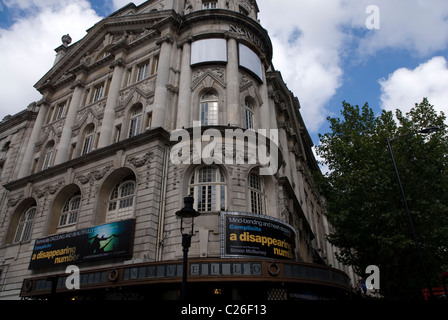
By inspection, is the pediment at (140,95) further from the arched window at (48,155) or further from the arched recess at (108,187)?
the arched window at (48,155)

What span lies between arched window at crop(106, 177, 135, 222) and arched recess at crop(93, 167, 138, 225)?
0.08 metres

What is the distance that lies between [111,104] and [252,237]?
15.4 metres

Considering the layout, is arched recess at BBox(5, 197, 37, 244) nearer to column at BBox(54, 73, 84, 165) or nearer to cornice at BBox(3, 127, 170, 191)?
cornice at BBox(3, 127, 170, 191)

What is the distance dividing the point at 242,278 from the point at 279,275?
1505 millimetres

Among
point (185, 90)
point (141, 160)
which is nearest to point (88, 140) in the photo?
point (141, 160)

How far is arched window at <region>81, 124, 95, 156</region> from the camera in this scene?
24147mm

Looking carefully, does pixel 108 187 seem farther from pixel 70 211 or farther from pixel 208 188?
pixel 208 188

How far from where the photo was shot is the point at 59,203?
72.8 ft

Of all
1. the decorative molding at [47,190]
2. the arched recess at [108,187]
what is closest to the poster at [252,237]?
the arched recess at [108,187]

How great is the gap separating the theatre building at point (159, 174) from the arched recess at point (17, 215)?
0.07 meters

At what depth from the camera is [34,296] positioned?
16266 millimetres

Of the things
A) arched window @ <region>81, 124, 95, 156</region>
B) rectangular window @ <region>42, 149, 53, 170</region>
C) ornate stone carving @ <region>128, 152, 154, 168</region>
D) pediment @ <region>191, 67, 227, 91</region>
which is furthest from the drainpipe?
rectangular window @ <region>42, 149, 53, 170</region>
